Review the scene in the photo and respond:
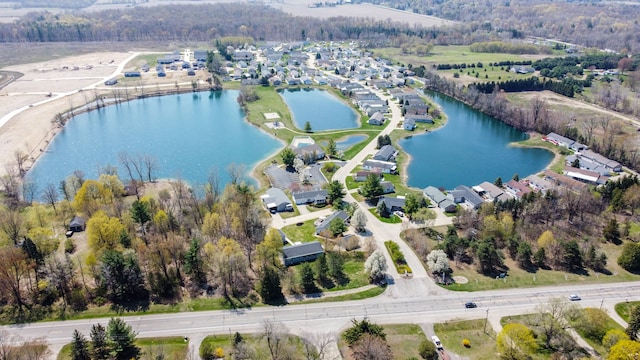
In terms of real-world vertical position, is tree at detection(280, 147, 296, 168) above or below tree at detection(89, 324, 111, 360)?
above

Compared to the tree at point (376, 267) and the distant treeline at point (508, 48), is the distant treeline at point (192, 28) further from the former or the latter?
the tree at point (376, 267)

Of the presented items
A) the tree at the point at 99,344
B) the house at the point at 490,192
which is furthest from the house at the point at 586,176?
the tree at the point at 99,344

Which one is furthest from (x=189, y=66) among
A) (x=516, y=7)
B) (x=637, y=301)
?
(x=516, y=7)

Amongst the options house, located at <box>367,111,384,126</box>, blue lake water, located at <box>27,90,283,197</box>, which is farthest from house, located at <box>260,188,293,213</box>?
house, located at <box>367,111,384,126</box>

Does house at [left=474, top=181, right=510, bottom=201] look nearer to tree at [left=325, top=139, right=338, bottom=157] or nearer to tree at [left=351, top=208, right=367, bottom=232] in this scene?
tree at [left=351, top=208, right=367, bottom=232]

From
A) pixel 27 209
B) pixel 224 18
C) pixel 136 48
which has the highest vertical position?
pixel 224 18

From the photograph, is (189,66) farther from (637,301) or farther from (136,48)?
(637,301)
